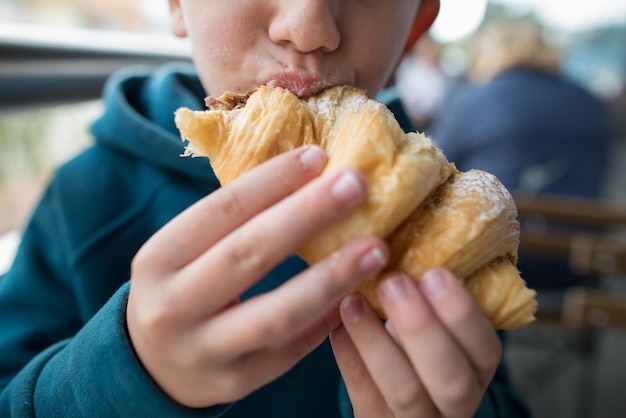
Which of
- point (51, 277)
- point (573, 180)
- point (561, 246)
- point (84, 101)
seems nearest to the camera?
point (51, 277)

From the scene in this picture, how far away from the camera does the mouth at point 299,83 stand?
27.2 inches

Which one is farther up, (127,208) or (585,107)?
(127,208)

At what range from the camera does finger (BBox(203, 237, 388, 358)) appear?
0.50m

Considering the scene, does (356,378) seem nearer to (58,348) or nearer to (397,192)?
(397,192)

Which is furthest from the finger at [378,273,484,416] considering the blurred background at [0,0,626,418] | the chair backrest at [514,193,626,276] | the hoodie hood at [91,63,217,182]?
the chair backrest at [514,193,626,276]

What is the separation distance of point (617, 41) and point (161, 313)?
21.0 feet

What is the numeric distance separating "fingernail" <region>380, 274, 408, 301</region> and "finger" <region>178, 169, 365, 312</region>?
0.26ft

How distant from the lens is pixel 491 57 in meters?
2.73

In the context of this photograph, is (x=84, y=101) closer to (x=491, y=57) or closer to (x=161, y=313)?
(x=161, y=313)

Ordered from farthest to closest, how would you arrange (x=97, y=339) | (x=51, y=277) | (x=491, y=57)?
(x=491, y=57), (x=51, y=277), (x=97, y=339)

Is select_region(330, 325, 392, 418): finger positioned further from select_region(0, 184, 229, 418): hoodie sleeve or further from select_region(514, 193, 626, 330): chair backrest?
select_region(514, 193, 626, 330): chair backrest

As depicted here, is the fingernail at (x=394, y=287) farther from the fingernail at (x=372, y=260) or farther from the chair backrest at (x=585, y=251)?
the chair backrest at (x=585, y=251)

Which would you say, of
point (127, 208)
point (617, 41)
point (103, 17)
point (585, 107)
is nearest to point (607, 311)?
point (585, 107)

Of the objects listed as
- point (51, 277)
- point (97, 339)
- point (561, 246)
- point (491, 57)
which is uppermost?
point (97, 339)
